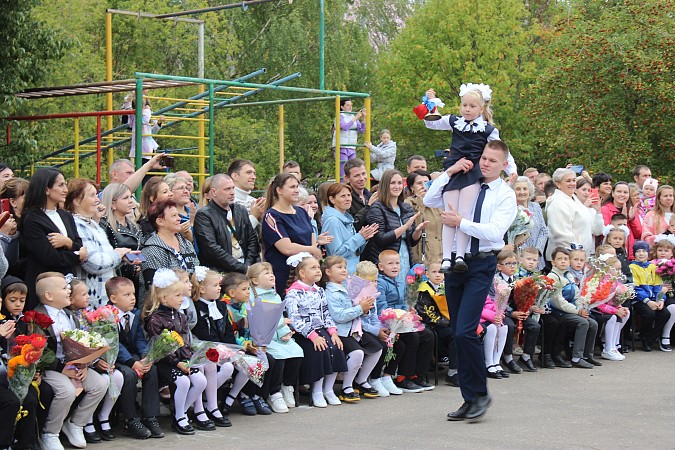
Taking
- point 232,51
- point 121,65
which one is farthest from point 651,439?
point 232,51

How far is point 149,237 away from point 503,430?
133 inches

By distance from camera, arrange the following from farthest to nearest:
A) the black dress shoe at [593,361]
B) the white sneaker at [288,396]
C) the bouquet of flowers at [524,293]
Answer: the black dress shoe at [593,361]
the bouquet of flowers at [524,293]
the white sneaker at [288,396]

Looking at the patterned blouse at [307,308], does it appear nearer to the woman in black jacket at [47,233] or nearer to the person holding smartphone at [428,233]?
the woman in black jacket at [47,233]

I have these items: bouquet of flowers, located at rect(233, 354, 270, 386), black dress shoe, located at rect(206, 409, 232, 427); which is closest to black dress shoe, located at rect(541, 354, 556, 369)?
bouquet of flowers, located at rect(233, 354, 270, 386)

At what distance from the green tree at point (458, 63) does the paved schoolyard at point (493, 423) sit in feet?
102

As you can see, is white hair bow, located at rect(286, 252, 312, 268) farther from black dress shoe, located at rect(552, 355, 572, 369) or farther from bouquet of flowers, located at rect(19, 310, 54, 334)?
black dress shoe, located at rect(552, 355, 572, 369)

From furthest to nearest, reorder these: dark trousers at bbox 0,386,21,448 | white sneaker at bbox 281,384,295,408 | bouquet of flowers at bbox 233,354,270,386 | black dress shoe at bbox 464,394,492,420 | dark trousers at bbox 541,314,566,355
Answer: dark trousers at bbox 541,314,566,355, white sneaker at bbox 281,384,295,408, bouquet of flowers at bbox 233,354,270,386, black dress shoe at bbox 464,394,492,420, dark trousers at bbox 0,386,21,448

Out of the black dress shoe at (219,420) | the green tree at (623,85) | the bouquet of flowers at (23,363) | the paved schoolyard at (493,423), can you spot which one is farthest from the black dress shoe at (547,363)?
the green tree at (623,85)

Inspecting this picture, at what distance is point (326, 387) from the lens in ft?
31.7

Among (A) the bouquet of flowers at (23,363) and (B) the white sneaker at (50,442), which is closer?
(A) the bouquet of flowers at (23,363)

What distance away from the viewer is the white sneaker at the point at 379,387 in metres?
10.0

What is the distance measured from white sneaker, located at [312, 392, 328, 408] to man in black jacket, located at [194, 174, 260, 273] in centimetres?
131

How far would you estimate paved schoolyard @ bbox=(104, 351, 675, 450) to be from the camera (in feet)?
25.5

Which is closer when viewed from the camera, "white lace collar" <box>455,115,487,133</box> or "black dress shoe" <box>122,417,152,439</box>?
"black dress shoe" <box>122,417,152,439</box>
